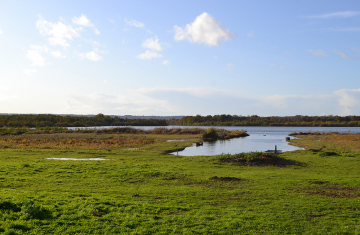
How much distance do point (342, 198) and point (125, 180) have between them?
13962 millimetres

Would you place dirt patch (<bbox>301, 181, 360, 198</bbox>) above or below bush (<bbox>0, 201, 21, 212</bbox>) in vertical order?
below

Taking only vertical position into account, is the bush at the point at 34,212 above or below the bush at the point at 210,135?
above

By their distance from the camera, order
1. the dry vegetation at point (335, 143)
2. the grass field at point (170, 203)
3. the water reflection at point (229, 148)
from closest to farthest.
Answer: the grass field at point (170, 203)
the dry vegetation at point (335, 143)
the water reflection at point (229, 148)

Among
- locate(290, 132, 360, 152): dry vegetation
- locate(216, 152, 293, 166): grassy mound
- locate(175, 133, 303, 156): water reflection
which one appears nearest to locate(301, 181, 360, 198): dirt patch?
locate(216, 152, 293, 166): grassy mound

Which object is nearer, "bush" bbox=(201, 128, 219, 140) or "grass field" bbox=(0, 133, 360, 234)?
"grass field" bbox=(0, 133, 360, 234)

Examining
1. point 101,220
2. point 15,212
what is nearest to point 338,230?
point 101,220

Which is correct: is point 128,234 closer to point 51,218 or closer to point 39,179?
point 51,218

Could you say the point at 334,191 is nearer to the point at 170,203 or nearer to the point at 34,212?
the point at 170,203

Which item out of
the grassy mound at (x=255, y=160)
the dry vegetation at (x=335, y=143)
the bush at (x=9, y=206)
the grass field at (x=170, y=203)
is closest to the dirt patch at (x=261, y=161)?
the grassy mound at (x=255, y=160)

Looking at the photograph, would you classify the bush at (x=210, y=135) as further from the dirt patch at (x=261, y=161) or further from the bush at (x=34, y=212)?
the bush at (x=34, y=212)

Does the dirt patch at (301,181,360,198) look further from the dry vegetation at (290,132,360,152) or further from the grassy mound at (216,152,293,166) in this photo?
the dry vegetation at (290,132,360,152)

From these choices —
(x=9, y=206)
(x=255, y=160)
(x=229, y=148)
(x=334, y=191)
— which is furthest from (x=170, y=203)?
(x=229, y=148)

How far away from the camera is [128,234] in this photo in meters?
8.88

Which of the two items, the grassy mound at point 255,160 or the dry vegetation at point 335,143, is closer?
the grassy mound at point 255,160
